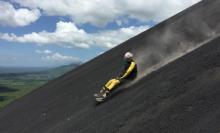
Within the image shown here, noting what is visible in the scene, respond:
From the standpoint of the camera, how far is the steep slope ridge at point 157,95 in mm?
10305

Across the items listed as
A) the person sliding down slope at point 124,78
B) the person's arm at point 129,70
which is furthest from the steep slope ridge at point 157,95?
the person's arm at point 129,70

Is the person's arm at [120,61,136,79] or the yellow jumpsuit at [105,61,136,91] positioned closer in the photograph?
the yellow jumpsuit at [105,61,136,91]

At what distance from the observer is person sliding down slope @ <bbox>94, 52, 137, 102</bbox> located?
52.3ft

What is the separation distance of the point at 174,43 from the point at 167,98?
8580 mm

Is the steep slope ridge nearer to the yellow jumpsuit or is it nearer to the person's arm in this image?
the yellow jumpsuit

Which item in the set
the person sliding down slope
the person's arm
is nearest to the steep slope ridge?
the person sliding down slope

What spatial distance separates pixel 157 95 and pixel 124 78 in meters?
3.74

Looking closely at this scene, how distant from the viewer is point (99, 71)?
80.4 ft

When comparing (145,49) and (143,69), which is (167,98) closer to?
(143,69)

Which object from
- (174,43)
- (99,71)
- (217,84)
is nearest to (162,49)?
(174,43)

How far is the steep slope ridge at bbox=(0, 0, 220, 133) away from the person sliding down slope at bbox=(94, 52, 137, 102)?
40 cm

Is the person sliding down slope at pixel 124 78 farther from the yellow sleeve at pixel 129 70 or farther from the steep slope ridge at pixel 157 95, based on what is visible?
the steep slope ridge at pixel 157 95

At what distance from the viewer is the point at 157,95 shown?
1266 centimetres

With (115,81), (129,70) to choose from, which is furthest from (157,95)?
(129,70)
